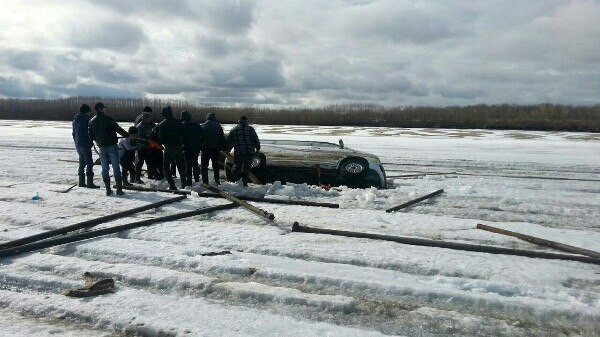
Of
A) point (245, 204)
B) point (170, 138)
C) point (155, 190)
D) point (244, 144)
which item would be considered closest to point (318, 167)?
point (244, 144)

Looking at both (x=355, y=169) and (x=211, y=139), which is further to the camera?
(x=355, y=169)

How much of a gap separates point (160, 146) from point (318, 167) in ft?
11.6

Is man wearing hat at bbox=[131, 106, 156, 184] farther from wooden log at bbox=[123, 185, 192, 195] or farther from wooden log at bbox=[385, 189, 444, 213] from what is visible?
wooden log at bbox=[385, 189, 444, 213]

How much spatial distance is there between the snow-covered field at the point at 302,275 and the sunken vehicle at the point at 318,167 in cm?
148

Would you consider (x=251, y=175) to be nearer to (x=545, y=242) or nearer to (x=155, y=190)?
(x=155, y=190)

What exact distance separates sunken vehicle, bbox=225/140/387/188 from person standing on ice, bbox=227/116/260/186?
28.0 inches

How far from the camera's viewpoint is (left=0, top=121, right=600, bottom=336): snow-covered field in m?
3.72

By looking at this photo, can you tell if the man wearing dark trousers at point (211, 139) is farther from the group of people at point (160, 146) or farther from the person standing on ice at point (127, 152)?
the person standing on ice at point (127, 152)

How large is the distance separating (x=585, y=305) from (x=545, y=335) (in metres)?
0.75

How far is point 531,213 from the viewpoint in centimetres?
813

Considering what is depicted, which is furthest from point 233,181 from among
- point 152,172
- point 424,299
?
point 424,299

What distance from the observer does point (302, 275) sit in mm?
4707

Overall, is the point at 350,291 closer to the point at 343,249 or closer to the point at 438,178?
the point at 343,249

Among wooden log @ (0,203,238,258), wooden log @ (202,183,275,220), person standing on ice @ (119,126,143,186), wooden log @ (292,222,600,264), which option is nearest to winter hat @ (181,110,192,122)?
person standing on ice @ (119,126,143,186)
